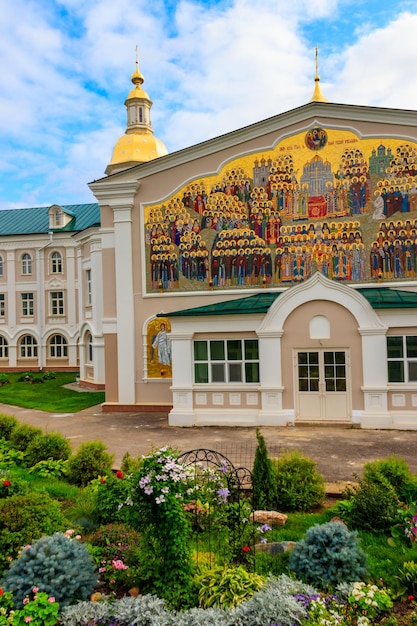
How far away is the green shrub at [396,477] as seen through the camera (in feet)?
23.2

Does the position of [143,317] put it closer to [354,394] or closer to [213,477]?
[354,394]

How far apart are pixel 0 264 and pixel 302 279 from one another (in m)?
25.4

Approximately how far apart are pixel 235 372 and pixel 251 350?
0.85 metres

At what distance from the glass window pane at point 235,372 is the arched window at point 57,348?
20.6 m

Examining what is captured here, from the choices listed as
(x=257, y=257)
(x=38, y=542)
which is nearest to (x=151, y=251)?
(x=257, y=257)

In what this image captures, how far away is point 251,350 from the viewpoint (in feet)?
48.2

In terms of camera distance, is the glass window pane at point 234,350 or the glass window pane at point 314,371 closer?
the glass window pane at point 314,371

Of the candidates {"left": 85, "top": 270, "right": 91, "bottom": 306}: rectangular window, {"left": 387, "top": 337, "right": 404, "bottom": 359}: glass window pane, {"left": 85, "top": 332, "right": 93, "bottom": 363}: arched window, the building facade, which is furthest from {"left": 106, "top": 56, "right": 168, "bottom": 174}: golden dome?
{"left": 387, "top": 337, "right": 404, "bottom": 359}: glass window pane

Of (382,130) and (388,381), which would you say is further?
(382,130)

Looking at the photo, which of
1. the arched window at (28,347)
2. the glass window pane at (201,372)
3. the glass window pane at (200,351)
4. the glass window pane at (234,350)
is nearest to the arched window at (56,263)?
the arched window at (28,347)

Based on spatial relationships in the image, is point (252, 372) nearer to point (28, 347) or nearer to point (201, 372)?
point (201, 372)

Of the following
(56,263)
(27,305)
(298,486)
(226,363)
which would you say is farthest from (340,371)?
(27,305)

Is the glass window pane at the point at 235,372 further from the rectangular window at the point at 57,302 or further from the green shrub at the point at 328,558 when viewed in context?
the rectangular window at the point at 57,302

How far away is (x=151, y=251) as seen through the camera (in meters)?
17.0
